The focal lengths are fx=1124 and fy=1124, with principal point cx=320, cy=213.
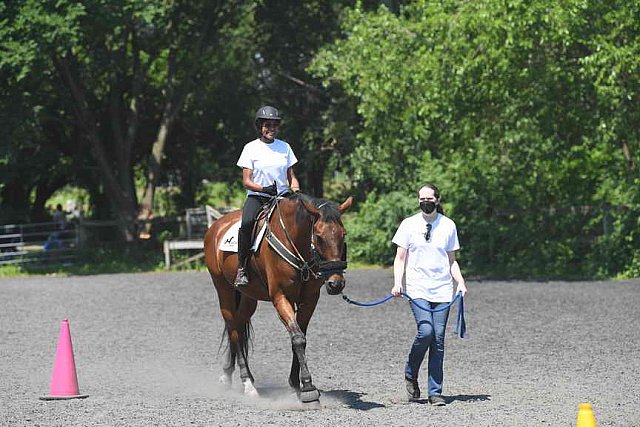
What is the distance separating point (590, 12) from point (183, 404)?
1536 centimetres

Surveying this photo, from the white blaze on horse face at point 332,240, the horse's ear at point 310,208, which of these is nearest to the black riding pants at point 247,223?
the horse's ear at point 310,208

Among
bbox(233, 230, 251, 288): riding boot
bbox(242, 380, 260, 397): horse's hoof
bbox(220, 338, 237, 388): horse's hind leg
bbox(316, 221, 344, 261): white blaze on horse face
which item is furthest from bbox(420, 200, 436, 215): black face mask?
bbox(220, 338, 237, 388): horse's hind leg

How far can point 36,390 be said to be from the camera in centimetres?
1091

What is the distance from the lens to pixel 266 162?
34.5 ft

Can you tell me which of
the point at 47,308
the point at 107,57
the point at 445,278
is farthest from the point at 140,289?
the point at 445,278

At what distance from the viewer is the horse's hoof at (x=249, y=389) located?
10.5m

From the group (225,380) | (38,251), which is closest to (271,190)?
(225,380)

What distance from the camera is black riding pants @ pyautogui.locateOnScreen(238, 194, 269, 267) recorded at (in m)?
10.5

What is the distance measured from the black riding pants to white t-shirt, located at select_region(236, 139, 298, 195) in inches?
3.6

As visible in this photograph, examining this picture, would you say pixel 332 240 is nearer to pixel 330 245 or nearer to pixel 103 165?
pixel 330 245

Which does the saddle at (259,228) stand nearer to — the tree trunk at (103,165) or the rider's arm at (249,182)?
the rider's arm at (249,182)

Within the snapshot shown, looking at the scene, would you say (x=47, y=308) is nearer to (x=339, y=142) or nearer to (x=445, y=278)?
(x=445, y=278)

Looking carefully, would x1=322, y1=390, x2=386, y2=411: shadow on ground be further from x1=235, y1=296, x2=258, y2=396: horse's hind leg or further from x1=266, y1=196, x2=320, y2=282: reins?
x1=266, y1=196, x2=320, y2=282: reins

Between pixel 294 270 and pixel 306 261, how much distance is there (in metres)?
0.16
